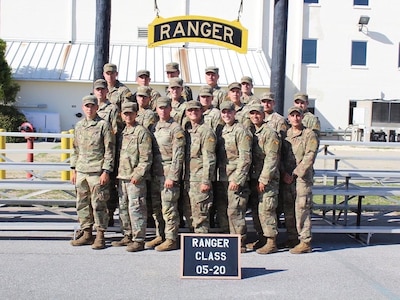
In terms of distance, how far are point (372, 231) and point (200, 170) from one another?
246 cm

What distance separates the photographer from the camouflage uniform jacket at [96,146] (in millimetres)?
6352

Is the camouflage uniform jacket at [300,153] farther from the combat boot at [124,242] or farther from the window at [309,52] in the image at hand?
the window at [309,52]

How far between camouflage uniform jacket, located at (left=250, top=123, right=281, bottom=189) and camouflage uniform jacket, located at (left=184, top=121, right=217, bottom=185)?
1.79 feet

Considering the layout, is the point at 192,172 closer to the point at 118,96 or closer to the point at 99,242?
the point at 99,242

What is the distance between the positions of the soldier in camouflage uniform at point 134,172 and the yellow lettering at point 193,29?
6.36 feet

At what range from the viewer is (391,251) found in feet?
22.2

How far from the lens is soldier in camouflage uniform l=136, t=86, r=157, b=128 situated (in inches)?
264

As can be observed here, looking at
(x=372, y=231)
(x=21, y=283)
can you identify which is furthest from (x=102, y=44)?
(x=372, y=231)

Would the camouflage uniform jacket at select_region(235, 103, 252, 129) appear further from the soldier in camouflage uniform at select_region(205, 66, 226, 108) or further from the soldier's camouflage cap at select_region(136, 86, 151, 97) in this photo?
the soldier's camouflage cap at select_region(136, 86, 151, 97)

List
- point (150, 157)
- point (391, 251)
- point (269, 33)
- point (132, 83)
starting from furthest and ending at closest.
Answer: point (269, 33)
point (132, 83)
point (391, 251)
point (150, 157)

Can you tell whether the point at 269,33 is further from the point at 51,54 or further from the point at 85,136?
the point at 85,136

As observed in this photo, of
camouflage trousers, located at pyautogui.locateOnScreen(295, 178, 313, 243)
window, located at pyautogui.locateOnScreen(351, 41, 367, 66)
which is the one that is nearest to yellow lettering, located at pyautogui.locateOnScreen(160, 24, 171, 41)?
camouflage trousers, located at pyautogui.locateOnScreen(295, 178, 313, 243)

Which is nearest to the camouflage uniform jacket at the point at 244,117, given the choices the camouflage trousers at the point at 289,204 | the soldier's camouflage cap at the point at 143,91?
the camouflage trousers at the point at 289,204

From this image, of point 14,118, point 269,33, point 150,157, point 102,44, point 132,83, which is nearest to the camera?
point 150,157
